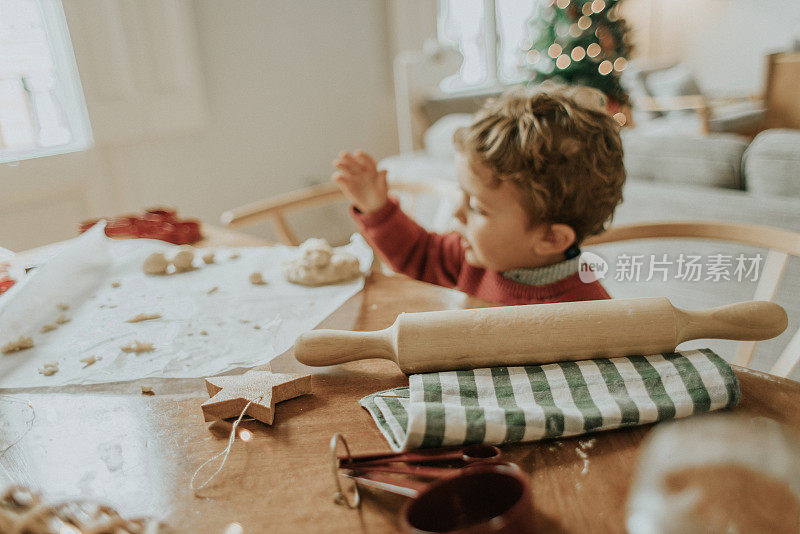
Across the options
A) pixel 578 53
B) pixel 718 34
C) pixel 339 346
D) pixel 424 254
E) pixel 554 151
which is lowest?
pixel 424 254

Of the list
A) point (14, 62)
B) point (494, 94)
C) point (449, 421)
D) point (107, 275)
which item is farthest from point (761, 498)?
point (494, 94)

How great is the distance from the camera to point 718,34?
275 inches

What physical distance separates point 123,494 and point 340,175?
0.73m

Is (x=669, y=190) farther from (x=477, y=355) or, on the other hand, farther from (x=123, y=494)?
(x=123, y=494)

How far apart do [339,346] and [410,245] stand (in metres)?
0.61

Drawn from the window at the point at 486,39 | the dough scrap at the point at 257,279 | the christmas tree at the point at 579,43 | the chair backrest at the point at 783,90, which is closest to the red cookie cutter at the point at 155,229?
the dough scrap at the point at 257,279

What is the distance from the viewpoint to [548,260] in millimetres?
1014

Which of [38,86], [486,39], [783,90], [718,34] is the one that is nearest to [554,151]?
[38,86]

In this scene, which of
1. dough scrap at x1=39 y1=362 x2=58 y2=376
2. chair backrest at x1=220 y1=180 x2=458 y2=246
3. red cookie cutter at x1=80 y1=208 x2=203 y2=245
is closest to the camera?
dough scrap at x1=39 y1=362 x2=58 y2=376

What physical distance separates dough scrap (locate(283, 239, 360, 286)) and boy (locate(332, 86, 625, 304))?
0.71 feet

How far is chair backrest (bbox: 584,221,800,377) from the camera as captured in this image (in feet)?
2.84

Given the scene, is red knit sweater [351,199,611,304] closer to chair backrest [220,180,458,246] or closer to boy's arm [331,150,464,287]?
boy's arm [331,150,464,287]

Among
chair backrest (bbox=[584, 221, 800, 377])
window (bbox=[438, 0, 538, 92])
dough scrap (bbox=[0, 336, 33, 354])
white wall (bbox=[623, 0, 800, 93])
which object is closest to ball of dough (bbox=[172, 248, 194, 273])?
dough scrap (bbox=[0, 336, 33, 354])

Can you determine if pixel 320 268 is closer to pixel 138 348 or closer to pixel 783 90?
pixel 138 348
